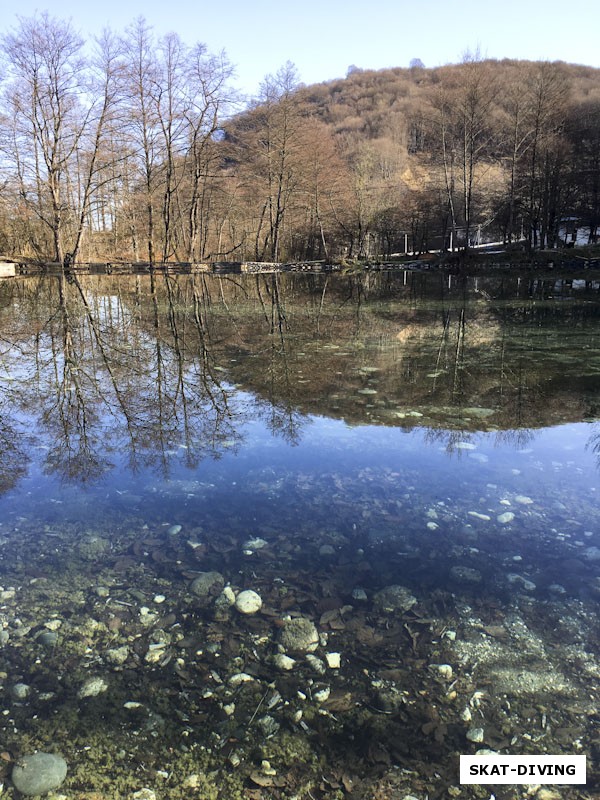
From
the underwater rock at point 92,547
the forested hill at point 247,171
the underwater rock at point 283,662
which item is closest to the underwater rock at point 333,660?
the underwater rock at point 283,662

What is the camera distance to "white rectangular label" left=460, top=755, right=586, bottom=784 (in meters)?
1.83

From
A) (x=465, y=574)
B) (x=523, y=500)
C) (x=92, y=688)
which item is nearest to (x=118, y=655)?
(x=92, y=688)

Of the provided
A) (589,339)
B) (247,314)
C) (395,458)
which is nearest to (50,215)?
(247,314)

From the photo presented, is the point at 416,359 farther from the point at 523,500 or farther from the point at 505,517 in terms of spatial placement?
the point at 505,517

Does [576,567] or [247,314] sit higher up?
[247,314]

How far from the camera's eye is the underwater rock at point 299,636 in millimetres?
2383

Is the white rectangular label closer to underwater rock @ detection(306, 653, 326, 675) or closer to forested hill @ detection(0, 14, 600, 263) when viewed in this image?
underwater rock @ detection(306, 653, 326, 675)

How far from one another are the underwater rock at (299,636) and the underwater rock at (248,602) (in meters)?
0.19

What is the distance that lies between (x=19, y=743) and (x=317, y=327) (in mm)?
9974

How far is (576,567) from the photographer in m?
2.94

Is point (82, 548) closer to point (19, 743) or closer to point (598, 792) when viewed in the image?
point (19, 743)

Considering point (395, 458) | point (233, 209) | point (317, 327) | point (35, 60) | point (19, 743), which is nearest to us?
point (19, 743)

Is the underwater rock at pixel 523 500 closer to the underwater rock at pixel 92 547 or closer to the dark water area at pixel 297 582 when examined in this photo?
the dark water area at pixel 297 582

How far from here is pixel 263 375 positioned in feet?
23.1
